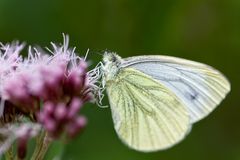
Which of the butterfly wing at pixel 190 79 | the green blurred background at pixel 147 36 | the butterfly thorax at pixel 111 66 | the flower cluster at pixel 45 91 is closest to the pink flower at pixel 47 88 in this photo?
the flower cluster at pixel 45 91

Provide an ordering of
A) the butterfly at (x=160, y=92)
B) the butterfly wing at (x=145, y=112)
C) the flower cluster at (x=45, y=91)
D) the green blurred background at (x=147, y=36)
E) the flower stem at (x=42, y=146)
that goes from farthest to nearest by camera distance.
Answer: the green blurred background at (x=147, y=36) < the butterfly at (x=160, y=92) < the butterfly wing at (x=145, y=112) < the flower stem at (x=42, y=146) < the flower cluster at (x=45, y=91)

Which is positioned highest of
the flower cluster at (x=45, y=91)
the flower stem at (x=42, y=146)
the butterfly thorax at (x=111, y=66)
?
the butterfly thorax at (x=111, y=66)

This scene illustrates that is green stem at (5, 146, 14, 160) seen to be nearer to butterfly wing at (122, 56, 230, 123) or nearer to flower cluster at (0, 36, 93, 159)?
flower cluster at (0, 36, 93, 159)

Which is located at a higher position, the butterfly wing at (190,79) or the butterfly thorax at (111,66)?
the butterfly thorax at (111,66)

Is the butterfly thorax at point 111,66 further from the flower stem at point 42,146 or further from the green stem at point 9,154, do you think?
the green stem at point 9,154

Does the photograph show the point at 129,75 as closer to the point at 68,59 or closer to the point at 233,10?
the point at 68,59

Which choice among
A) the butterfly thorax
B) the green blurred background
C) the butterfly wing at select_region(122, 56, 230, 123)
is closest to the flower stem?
the butterfly thorax

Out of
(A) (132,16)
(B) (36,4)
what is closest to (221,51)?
(A) (132,16)

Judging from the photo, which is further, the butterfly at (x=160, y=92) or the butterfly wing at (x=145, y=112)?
the butterfly at (x=160, y=92)

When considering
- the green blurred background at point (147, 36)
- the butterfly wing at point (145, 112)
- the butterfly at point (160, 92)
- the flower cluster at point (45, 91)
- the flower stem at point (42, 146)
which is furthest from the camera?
the green blurred background at point (147, 36)
